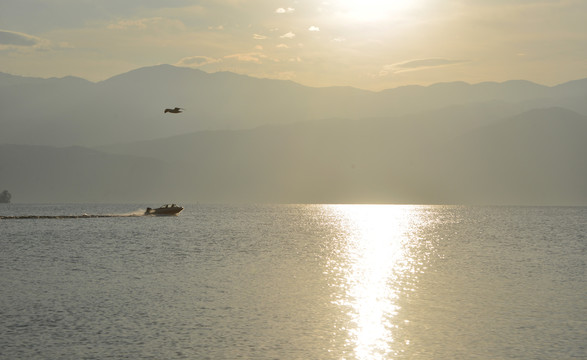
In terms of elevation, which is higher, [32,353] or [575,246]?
[575,246]

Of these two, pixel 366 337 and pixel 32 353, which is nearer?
pixel 32 353

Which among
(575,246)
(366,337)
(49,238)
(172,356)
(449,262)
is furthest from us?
(49,238)

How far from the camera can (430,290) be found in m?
55.7

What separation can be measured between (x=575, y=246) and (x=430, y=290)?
6843 centimetres

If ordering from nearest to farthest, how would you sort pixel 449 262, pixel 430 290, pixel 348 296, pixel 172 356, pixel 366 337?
pixel 172 356
pixel 366 337
pixel 348 296
pixel 430 290
pixel 449 262

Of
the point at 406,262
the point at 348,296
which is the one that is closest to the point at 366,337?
the point at 348,296

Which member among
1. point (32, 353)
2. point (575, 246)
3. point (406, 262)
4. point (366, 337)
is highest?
point (575, 246)

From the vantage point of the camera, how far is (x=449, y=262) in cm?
8250

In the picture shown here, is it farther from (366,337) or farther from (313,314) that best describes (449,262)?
(366,337)

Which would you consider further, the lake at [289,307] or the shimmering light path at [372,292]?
the shimmering light path at [372,292]

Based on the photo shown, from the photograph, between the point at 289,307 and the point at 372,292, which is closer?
the point at 289,307

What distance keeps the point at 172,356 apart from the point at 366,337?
11.1m

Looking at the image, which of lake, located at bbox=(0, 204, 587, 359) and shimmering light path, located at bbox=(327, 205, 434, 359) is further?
shimmering light path, located at bbox=(327, 205, 434, 359)

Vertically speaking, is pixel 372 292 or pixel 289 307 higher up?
pixel 372 292
